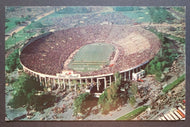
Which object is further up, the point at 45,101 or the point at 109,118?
the point at 45,101

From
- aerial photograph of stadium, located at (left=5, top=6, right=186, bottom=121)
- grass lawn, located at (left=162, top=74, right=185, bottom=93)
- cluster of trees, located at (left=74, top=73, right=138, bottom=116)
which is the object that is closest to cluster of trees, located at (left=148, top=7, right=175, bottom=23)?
aerial photograph of stadium, located at (left=5, top=6, right=186, bottom=121)

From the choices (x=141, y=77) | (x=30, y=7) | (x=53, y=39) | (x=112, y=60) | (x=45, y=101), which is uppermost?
(x=30, y=7)

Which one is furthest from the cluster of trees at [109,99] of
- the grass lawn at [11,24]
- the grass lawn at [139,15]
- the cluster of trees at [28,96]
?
the grass lawn at [11,24]

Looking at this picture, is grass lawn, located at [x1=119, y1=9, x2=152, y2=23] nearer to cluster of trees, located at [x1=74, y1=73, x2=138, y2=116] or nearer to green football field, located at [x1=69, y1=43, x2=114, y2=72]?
green football field, located at [x1=69, y1=43, x2=114, y2=72]

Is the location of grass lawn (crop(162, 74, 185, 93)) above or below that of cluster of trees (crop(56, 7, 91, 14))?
below

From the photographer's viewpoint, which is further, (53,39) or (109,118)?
(53,39)

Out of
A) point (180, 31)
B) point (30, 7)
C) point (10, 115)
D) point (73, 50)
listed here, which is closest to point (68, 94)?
point (73, 50)

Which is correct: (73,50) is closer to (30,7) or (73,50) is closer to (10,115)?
(30,7)
